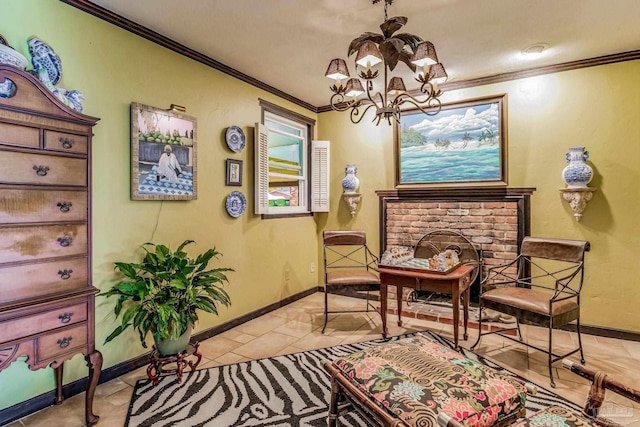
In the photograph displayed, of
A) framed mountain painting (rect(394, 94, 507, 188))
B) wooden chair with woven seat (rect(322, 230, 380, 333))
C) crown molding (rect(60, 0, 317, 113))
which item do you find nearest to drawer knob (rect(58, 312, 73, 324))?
crown molding (rect(60, 0, 317, 113))

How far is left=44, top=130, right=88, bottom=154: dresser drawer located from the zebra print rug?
62.5 inches

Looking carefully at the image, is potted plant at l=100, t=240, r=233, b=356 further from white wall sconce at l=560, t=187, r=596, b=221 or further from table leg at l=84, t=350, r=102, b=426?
white wall sconce at l=560, t=187, r=596, b=221

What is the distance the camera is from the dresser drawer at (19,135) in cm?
166

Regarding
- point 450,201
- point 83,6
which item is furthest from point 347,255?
point 83,6

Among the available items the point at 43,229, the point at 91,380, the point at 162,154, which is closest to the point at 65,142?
the point at 43,229

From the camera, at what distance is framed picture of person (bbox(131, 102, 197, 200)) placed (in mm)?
2621

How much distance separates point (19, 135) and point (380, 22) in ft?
7.83

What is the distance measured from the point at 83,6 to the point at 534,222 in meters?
4.25

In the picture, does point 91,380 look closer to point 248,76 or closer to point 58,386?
point 58,386

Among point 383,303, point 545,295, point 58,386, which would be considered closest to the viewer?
point 58,386

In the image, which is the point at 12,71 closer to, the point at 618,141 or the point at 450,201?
the point at 450,201

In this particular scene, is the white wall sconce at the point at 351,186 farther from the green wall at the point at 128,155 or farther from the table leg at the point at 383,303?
the table leg at the point at 383,303

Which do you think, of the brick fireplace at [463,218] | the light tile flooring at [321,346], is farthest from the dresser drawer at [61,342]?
the brick fireplace at [463,218]

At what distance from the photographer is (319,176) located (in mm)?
4625
